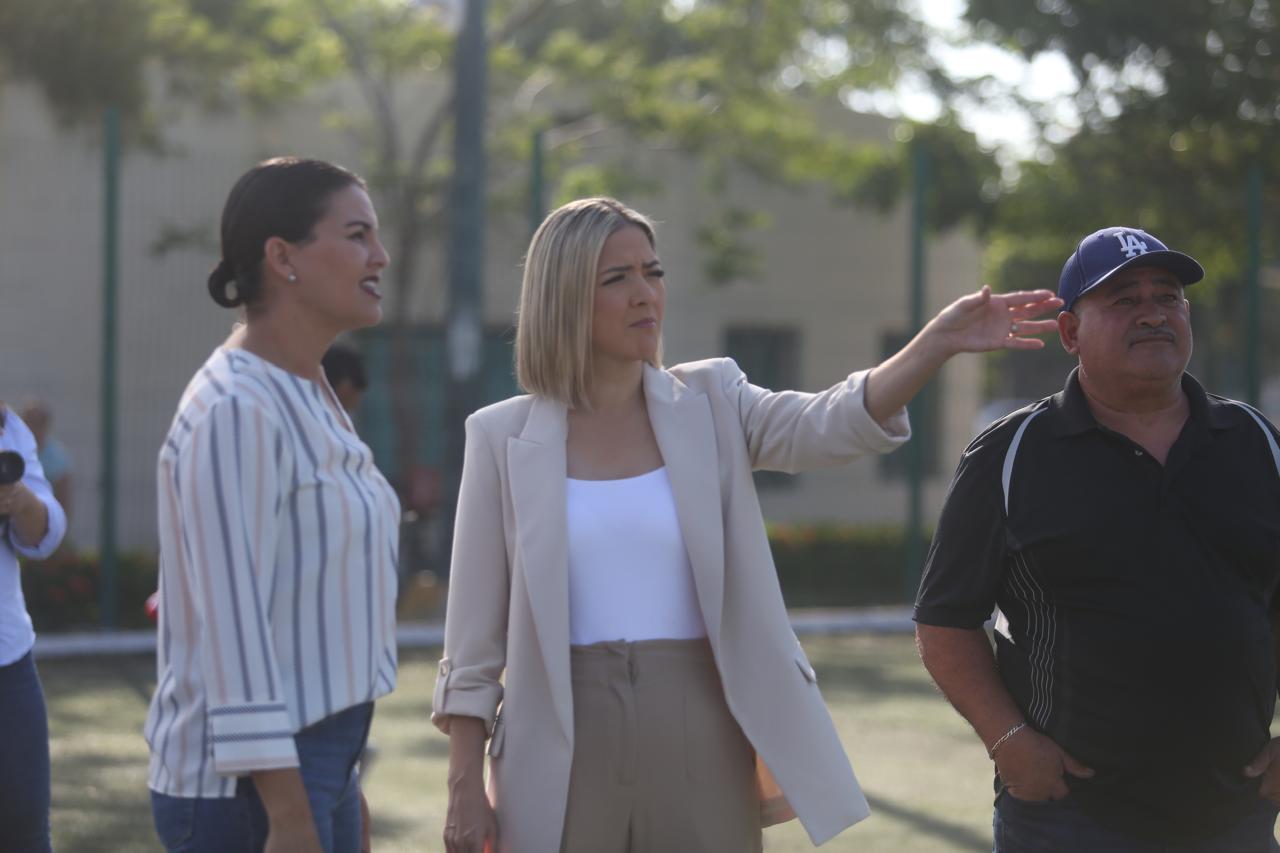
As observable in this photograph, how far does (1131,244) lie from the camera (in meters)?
3.52

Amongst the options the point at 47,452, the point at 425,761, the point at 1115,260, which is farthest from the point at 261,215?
the point at 47,452

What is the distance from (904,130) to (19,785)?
45.6ft

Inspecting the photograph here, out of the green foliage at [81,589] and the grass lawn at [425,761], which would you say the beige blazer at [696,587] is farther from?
the green foliage at [81,589]

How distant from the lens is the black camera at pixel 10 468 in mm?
4023

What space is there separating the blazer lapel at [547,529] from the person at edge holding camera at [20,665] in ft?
4.23

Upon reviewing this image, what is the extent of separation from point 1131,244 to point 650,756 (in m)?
1.43

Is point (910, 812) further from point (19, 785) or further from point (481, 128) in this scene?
point (481, 128)

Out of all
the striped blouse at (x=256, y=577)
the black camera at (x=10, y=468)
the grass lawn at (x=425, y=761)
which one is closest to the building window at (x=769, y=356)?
the grass lawn at (x=425, y=761)

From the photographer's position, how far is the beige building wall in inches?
504

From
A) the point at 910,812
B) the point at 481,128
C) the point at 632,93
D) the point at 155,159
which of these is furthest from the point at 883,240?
the point at 910,812

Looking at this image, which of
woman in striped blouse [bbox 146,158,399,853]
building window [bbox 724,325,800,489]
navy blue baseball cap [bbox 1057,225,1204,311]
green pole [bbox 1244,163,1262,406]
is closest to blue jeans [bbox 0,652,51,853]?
woman in striped blouse [bbox 146,158,399,853]

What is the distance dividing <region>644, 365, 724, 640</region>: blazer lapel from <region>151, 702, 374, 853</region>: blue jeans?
738 millimetres

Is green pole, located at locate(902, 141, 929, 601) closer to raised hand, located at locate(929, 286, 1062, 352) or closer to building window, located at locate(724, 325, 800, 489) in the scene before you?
building window, located at locate(724, 325, 800, 489)

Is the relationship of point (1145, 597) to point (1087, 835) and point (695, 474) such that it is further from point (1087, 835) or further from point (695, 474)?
point (695, 474)
